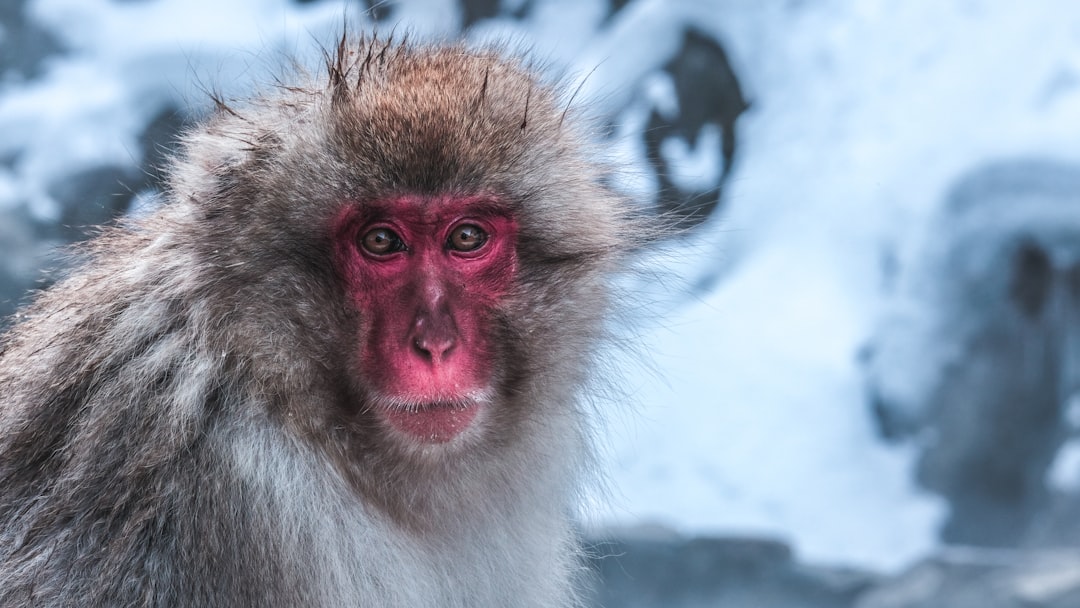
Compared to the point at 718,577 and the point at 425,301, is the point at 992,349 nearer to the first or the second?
the point at 718,577

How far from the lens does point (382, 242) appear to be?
89.5 inches

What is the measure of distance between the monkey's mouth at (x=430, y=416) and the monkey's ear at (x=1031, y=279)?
3.73 m

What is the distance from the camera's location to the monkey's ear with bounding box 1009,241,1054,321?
5.16 m

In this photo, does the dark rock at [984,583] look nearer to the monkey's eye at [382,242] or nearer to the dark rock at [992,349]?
the dark rock at [992,349]

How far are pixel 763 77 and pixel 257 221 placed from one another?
3367 mm

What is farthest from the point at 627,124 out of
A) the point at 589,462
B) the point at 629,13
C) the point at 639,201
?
the point at 589,462

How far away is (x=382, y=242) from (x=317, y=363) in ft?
0.89

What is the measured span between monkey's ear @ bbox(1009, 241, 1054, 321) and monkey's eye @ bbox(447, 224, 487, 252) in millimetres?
3600

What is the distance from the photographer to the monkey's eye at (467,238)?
91.4 inches

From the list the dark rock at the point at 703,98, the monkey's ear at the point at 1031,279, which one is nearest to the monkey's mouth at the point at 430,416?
the dark rock at the point at 703,98

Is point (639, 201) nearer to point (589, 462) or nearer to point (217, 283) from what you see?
point (589, 462)

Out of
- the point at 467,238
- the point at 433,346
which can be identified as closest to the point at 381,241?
the point at 467,238

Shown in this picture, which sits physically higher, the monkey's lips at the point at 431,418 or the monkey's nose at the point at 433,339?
the monkey's nose at the point at 433,339

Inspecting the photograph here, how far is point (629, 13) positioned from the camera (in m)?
5.10
